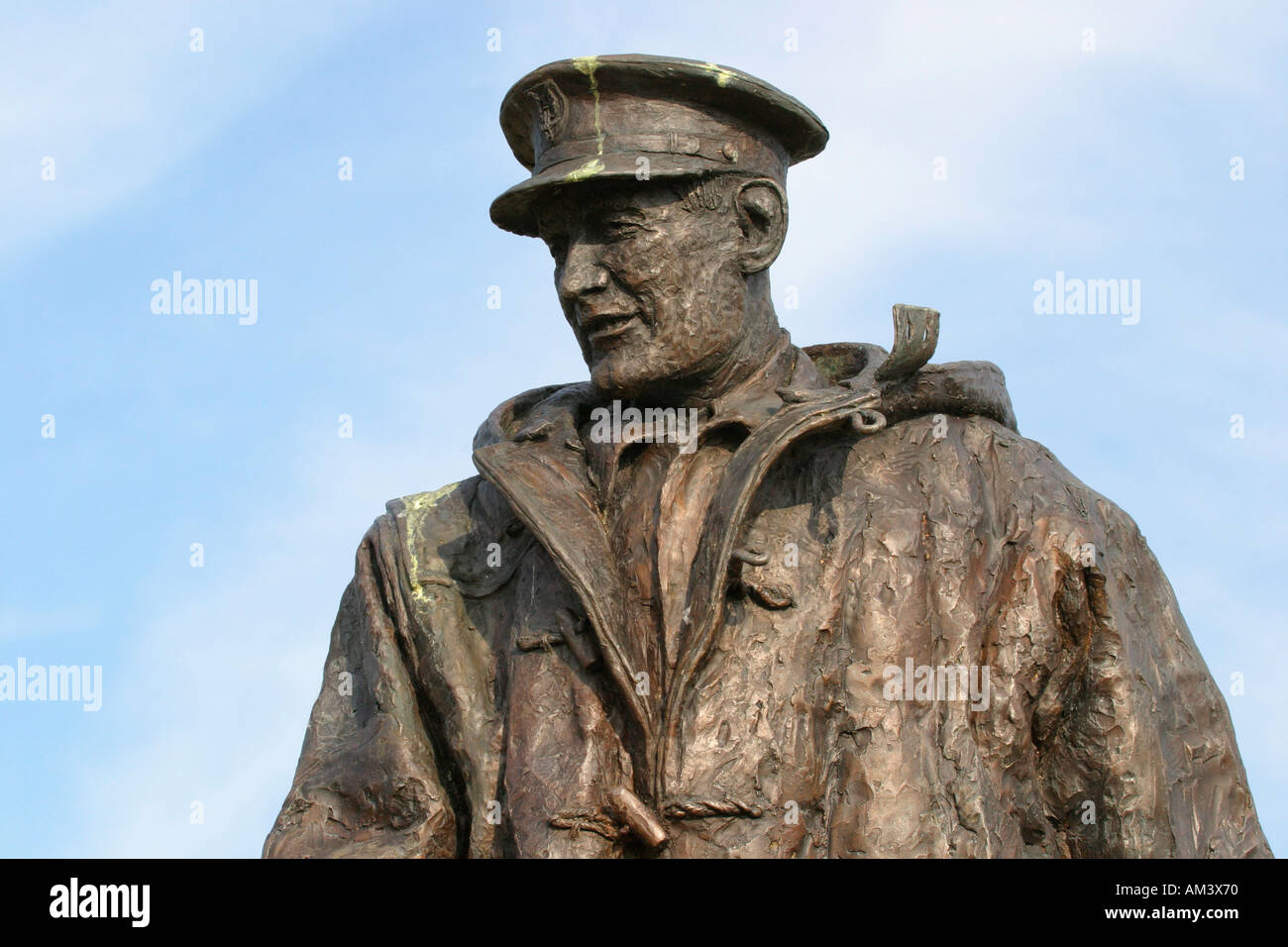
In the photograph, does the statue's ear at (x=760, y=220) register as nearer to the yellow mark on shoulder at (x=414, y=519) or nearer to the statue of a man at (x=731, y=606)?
the statue of a man at (x=731, y=606)

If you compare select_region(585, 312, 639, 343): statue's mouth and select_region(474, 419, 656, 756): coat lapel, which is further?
select_region(585, 312, 639, 343): statue's mouth

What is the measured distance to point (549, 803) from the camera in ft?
34.1

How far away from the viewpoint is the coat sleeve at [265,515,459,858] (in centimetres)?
1074

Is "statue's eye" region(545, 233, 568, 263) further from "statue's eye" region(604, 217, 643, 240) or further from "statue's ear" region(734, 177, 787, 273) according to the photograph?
"statue's ear" region(734, 177, 787, 273)

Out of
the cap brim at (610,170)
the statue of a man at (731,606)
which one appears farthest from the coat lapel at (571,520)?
the cap brim at (610,170)

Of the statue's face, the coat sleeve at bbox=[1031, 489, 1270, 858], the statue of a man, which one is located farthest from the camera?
the statue's face

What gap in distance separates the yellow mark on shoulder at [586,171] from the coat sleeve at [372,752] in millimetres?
1681

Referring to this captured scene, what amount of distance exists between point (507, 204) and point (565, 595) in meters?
1.61

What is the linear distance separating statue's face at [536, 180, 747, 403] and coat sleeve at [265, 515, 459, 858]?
1.28m

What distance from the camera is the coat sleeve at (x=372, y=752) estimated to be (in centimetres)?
1074

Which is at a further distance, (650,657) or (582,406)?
(582,406)

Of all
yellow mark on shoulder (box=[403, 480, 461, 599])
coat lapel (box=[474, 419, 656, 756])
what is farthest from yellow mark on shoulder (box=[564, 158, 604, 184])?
yellow mark on shoulder (box=[403, 480, 461, 599])
